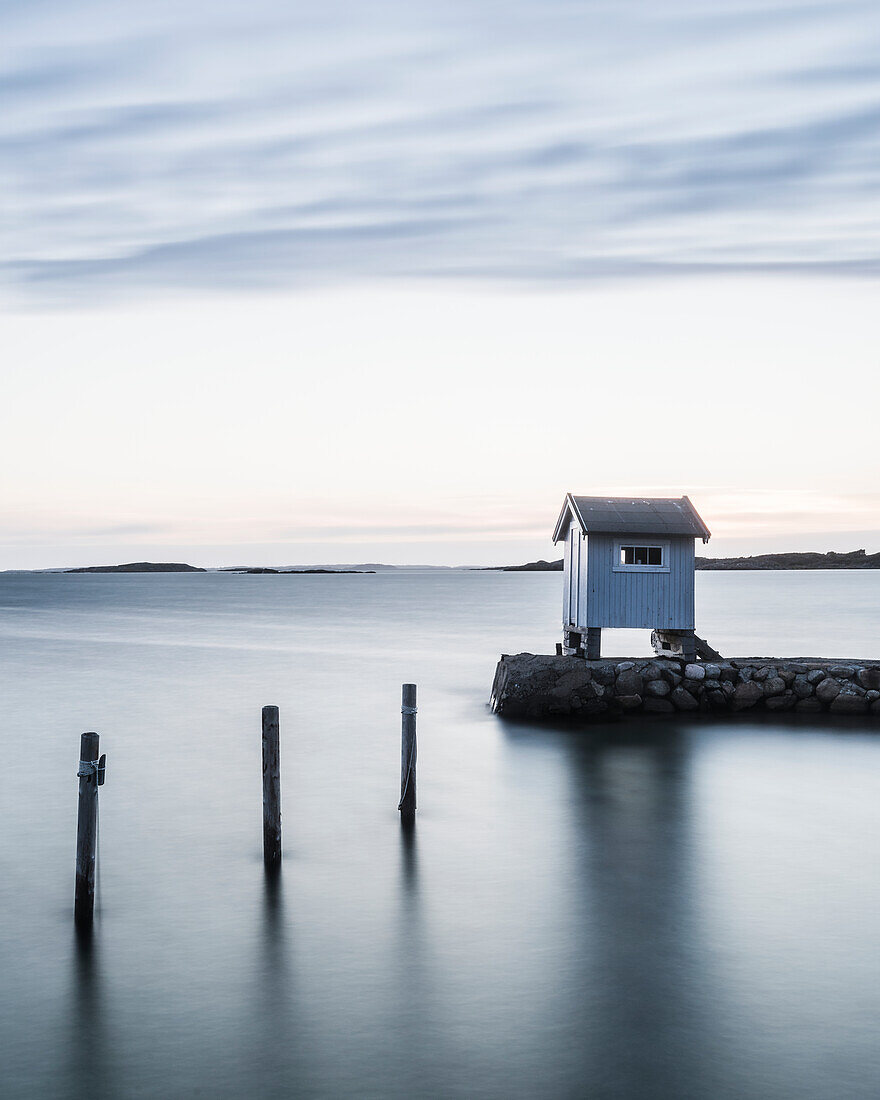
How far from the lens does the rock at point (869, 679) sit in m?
23.2

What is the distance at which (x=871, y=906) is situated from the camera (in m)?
11.3

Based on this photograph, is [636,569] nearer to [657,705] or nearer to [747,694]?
[657,705]

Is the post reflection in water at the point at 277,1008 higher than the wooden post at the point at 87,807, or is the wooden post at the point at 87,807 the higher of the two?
the wooden post at the point at 87,807

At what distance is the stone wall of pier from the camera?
22922 mm

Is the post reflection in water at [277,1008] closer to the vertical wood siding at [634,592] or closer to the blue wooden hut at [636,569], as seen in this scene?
the vertical wood siding at [634,592]

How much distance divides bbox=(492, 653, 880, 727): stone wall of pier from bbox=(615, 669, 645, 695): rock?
2 cm

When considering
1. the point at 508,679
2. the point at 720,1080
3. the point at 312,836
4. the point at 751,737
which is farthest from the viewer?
the point at 508,679

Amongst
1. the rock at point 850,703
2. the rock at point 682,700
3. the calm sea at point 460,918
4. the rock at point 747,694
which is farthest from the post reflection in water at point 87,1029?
the rock at point 850,703

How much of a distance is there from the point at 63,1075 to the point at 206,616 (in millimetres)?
76832

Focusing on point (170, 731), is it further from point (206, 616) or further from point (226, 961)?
point (206, 616)

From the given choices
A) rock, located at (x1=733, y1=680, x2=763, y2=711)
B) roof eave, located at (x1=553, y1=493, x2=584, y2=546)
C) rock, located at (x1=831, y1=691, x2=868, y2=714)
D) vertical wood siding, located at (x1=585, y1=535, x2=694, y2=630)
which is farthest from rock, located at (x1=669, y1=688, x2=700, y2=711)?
roof eave, located at (x1=553, y1=493, x2=584, y2=546)

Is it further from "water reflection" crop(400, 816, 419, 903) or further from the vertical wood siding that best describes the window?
"water reflection" crop(400, 816, 419, 903)

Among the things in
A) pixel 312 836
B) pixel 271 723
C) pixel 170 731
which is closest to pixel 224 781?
pixel 312 836

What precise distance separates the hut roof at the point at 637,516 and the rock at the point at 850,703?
4939 millimetres
